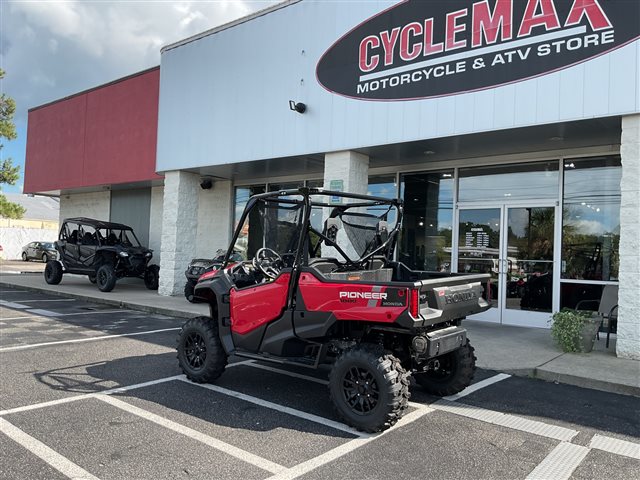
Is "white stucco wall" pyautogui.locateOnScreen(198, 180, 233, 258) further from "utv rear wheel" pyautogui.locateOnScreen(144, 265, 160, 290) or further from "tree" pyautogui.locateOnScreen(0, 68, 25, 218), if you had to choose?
"tree" pyautogui.locateOnScreen(0, 68, 25, 218)

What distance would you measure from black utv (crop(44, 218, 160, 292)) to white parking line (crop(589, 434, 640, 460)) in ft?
39.7

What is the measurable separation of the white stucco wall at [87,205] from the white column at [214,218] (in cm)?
507

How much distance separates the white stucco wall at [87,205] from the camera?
1820 centimetres

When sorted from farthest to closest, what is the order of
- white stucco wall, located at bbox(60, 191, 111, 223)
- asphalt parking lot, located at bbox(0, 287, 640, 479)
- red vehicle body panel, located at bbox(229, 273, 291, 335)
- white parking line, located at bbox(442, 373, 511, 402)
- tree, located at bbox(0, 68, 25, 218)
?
tree, located at bbox(0, 68, 25, 218)
white stucco wall, located at bbox(60, 191, 111, 223)
white parking line, located at bbox(442, 373, 511, 402)
red vehicle body panel, located at bbox(229, 273, 291, 335)
asphalt parking lot, located at bbox(0, 287, 640, 479)

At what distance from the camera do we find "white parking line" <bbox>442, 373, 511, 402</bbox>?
5126 mm

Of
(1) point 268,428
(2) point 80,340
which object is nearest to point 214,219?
(2) point 80,340

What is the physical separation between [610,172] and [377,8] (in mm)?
5091

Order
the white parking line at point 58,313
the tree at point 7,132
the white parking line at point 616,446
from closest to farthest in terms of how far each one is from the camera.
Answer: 1. the white parking line at point 616,446
2. the white parking line at point 58,313
3. the tree at point 7,132

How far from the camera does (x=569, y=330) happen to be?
272 inches

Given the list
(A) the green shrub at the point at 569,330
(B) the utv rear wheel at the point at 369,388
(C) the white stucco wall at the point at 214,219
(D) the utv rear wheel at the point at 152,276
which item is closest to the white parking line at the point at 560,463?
(B) the utv rear wheel at the point at 369,388

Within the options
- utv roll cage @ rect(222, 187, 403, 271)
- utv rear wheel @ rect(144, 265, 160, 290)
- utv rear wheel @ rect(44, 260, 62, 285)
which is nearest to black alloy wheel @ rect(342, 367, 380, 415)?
utv roll cage @ rect(222, 187, 403, 271)

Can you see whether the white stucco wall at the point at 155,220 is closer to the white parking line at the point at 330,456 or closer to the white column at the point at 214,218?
the white column at the point at 214,218

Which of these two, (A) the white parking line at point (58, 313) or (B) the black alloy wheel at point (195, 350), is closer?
(B) the black alloy wheel at point (195, 350)

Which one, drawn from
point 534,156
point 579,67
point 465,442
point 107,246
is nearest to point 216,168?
point 107,246
